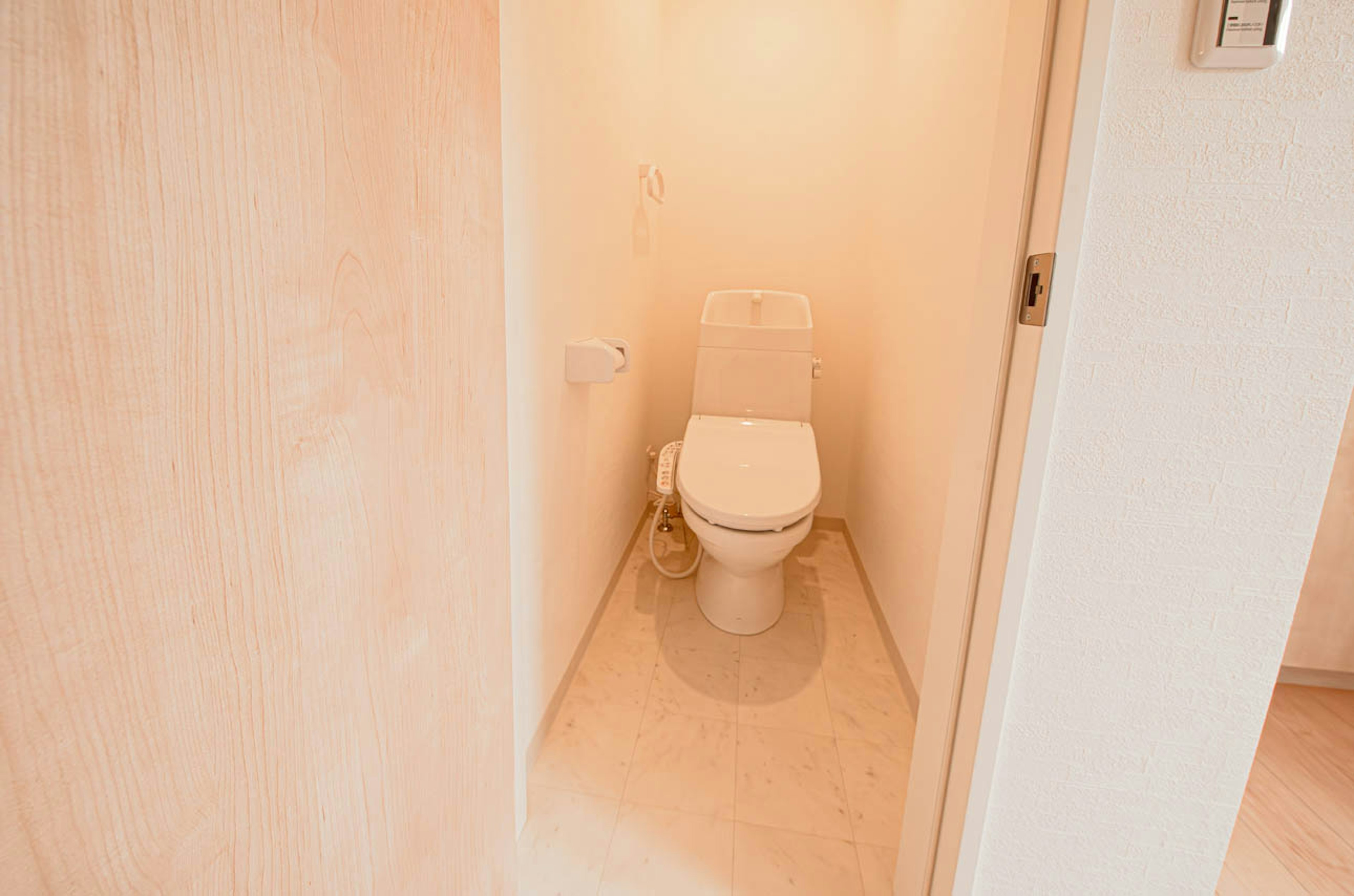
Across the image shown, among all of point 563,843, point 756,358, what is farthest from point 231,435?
point 756,358

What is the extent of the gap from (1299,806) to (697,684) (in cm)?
127

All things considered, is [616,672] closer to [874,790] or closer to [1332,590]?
[874,790]

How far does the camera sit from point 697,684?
4.94 feet

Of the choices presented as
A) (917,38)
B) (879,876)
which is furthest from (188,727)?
(917,38)

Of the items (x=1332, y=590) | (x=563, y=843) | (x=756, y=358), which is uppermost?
(x=756, y=358)

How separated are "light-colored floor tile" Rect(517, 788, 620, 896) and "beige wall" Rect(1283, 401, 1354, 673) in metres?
1.79

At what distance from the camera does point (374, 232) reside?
46cm

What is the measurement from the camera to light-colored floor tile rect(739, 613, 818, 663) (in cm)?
163

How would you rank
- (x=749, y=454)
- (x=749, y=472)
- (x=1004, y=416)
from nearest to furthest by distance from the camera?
(x=1004, y=416), (x=749, y=472), (x=749, y=454)

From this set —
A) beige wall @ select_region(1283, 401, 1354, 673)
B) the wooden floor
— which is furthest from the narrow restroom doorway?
beige wall @ select_region(1283, 401, 1354, 673)

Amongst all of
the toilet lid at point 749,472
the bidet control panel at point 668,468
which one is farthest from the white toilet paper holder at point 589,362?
the bidet control panel at point 668,468

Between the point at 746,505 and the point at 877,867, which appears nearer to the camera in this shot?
the point at 877,867

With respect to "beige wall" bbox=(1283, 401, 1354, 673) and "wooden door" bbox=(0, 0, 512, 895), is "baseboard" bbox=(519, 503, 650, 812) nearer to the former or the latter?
"wooden door" bbox=(0, 0, 512, 895)

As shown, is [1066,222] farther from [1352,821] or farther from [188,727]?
[1352,821]
